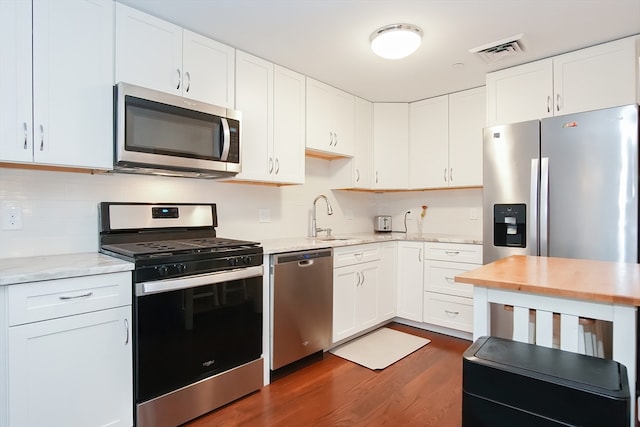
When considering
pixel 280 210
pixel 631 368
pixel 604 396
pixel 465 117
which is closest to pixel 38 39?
pixel 280 210

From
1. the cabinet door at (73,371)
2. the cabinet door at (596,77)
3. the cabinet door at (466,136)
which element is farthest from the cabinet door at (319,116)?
the cabinet door at (73,371)

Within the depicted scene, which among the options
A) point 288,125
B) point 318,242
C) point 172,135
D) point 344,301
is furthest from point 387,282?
point 172,135

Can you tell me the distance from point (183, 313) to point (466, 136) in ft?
9.32

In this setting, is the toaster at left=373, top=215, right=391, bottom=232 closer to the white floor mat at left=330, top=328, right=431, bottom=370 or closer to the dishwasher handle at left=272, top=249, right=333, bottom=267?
the white floor mat at left=330, top=328, right=431, bottom=370

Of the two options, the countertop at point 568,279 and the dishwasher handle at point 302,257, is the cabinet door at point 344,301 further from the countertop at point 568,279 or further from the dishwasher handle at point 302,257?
the countertop at point 568,279

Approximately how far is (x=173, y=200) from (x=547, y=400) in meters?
2.25

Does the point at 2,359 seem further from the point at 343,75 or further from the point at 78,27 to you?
the point at 343,75

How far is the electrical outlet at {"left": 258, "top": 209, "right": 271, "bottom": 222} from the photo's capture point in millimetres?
2984

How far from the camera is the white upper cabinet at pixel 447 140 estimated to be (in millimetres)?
3299

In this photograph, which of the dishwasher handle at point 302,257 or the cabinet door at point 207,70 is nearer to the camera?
the cabinet door at point 207,70

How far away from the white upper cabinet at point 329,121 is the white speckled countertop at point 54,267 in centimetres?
177

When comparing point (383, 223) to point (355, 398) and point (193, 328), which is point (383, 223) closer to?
point (355, 398)

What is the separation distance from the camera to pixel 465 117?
3357 mm

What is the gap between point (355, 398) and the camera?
2.16 metres
